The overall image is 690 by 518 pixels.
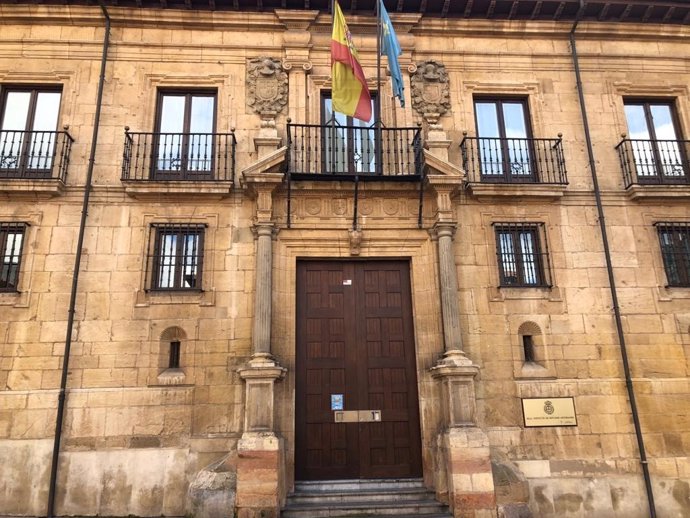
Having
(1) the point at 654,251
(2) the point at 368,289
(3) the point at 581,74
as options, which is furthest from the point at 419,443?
(3) the point at 581,74

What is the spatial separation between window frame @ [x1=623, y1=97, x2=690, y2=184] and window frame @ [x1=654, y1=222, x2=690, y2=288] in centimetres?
94

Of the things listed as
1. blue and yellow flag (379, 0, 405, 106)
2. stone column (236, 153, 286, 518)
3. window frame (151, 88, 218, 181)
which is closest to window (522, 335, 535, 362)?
stone column (236, 153, 286, 518)

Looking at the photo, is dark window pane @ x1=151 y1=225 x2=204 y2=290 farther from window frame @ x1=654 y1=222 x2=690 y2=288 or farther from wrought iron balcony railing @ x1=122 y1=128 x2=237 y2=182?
window frame @ x1=654 y1=222 x2=690 y2=288

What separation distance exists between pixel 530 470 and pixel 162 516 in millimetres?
5976

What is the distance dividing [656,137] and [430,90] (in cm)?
482

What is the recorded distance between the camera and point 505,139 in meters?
10.1

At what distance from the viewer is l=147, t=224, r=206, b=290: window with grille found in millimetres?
9195

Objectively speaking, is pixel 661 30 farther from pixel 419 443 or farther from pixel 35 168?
pixel 35 168

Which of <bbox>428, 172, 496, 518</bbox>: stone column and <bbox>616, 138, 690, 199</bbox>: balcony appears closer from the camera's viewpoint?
<bbox>428, 172, 496, 518</bbox>: stone column

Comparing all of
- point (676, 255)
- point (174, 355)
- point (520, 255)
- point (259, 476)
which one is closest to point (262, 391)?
point (259, 476)

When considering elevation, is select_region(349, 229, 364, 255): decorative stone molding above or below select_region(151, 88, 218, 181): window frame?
below

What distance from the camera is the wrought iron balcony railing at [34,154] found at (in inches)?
372

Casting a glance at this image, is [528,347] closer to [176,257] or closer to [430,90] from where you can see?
[430,90]

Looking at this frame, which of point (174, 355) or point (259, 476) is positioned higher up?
point (174, 355)
